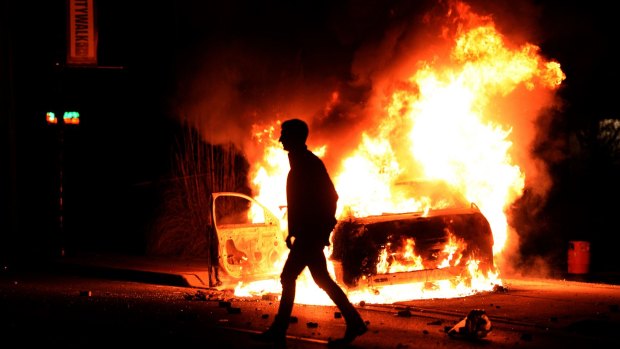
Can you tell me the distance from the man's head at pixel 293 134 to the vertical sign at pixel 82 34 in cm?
1170

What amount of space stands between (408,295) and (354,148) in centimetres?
323

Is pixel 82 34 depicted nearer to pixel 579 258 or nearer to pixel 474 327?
pixel 579 258

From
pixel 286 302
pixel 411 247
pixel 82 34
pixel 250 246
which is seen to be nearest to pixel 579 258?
pixel 411 247

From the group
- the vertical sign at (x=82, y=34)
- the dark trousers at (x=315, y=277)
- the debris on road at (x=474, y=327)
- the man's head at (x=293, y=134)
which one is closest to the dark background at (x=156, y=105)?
the vertical sign at (x=82, y=34)

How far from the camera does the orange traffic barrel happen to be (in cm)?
1574

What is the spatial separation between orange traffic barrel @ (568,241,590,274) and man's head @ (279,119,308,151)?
8.81 meters

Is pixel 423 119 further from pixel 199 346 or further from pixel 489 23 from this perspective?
pixel 199 346

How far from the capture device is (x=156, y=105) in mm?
27969

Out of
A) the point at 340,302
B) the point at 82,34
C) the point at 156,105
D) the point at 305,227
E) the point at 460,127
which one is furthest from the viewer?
the point at 156,105

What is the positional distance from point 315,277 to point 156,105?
67.2 ft

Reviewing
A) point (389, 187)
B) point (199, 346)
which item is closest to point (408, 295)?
point (389, 187)

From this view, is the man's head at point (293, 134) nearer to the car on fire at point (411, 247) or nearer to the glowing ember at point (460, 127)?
the car on fire at point (411, 247)

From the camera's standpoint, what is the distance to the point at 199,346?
8.09m

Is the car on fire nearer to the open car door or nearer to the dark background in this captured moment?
the open car door
